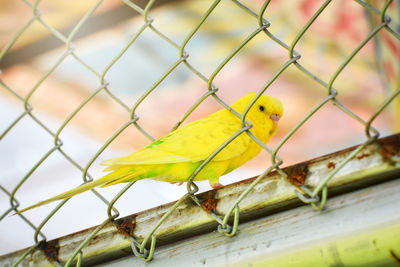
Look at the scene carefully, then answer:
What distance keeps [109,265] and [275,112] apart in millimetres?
630

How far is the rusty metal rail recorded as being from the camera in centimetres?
54

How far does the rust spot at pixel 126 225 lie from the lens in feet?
2.36

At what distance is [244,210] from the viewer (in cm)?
62

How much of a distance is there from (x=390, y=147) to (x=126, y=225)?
0.47 metres

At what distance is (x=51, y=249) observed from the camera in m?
0.79

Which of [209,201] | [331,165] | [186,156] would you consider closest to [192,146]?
[186,156]

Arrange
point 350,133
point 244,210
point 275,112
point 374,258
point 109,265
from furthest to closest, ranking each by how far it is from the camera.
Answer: point 350,133 → point 275,112 → point 109,265 → point 244,210 → point 374,258

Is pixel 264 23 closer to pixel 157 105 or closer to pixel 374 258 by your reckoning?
pixel 374 258

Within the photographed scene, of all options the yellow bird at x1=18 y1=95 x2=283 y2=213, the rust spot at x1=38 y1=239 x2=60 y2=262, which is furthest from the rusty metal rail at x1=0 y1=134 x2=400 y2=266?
the yellow bird at x1=18 y1=95 x2=283 y2=213

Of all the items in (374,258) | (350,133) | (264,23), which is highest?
(350,133)

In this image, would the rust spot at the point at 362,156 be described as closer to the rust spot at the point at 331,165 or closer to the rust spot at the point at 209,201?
the rust spot at the point at 331,165

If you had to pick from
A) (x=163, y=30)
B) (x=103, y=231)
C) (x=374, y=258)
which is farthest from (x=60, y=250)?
(x=163, y=30)

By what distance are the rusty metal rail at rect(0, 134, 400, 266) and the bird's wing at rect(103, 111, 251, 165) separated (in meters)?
0.12

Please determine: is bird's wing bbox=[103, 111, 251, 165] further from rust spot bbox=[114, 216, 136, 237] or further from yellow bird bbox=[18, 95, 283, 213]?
rust spot bbox=[114, 216, 136, 237]
